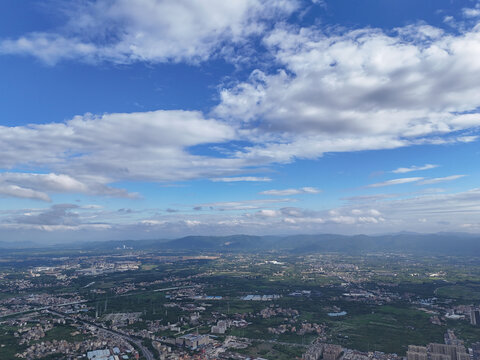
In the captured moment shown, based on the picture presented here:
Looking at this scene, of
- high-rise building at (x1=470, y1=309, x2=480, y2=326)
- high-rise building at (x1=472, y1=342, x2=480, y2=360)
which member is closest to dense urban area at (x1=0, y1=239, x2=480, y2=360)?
high-rise building at (x1=472, y1=342, x2=480, y2=360)

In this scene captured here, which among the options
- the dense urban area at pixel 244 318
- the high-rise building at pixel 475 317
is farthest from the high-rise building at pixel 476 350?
the high-rise building at pixel 475 317

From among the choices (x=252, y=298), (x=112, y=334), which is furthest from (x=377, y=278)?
(x=112, y=334)

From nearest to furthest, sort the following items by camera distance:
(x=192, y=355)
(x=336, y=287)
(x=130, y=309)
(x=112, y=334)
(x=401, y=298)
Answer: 1. (x=192, y=355)
2. (x=112, y=334)
3. (x=130, y=309)
4. (x=401, y=298)
5. (x=336, y=287)

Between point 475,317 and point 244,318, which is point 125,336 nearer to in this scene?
point 244,318

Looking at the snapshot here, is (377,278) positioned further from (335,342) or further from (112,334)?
(112,334)

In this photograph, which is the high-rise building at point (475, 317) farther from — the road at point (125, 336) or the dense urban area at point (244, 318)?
the road at point (125, 336)

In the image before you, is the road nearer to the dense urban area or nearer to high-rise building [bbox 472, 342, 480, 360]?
the dense urban area

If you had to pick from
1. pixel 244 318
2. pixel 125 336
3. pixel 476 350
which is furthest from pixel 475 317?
pixel 125 336

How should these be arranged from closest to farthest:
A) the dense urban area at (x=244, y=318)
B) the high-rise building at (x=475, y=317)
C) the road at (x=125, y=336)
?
the dense urban area at (x=244, y=318)
the road at (x=125, y=336)
the high-rise building at (x=475, y=317)
